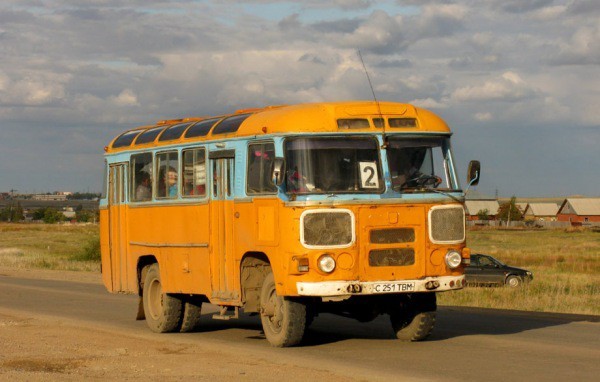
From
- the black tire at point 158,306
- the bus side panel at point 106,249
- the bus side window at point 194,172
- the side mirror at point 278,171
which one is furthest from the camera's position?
the bus side panel at point 106,249

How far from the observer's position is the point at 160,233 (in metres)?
16.0

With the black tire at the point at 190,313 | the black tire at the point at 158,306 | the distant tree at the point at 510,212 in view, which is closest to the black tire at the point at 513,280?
the black tire at the point at 158,306

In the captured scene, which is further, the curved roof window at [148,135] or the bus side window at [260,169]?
the curved roof window at [148,135]

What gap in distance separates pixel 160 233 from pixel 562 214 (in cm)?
16297

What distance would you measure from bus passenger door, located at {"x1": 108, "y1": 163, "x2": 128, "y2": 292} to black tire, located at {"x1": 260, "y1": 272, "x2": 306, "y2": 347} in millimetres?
4480

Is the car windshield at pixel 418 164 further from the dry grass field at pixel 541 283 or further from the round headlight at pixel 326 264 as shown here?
the dry grass field at pixel 541 283

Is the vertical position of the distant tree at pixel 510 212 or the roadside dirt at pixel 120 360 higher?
the distant tree at pixel 510 212

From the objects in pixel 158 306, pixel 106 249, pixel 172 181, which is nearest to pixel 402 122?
pixel 172 181

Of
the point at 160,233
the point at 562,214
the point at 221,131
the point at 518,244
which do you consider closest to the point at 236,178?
the point at 221,131

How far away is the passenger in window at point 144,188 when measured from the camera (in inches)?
647

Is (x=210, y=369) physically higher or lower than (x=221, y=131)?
lower

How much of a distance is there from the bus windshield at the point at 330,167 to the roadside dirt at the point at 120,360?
2.09 m

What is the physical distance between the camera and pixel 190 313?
53.1 ft

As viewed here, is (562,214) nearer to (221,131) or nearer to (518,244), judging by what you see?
(518,244)
